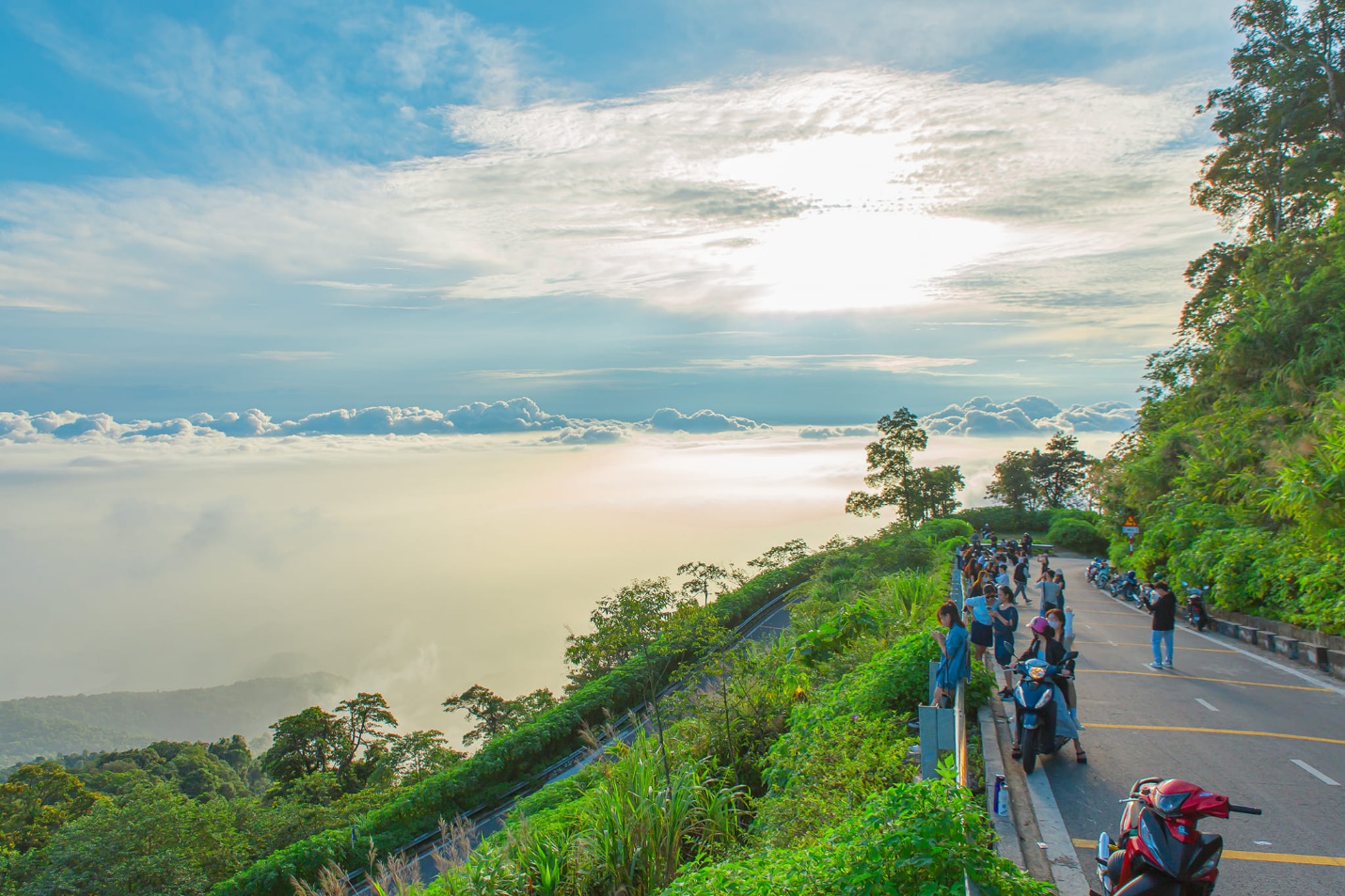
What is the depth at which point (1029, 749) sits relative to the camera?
322 inches

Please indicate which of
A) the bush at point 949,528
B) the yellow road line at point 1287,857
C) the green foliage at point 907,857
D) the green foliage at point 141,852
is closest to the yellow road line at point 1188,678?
the yellow road line at point 1287,857

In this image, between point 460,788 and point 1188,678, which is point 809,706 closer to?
point 1188,678

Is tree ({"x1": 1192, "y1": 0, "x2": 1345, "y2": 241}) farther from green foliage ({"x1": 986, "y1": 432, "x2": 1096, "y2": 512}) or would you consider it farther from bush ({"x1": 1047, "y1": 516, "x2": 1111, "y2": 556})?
green foliage ({"x1": 986, "y1": 432, "x2": 1096, "y2": 512})

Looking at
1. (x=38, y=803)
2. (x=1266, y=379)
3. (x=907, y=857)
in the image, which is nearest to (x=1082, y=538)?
(x=1266, y=379)

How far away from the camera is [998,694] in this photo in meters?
10.4

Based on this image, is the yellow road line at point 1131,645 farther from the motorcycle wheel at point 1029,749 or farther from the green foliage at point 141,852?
the green foliage at point 141,852

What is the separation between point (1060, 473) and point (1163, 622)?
66.1 metres

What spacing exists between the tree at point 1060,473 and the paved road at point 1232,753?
62.8 m

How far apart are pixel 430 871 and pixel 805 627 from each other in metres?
10.4

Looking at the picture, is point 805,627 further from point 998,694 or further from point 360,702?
point 360,702

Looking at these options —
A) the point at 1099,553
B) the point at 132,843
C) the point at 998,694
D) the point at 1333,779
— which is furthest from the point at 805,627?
the point at 1099,553

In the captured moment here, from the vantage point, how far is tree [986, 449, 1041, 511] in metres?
A: 72.1

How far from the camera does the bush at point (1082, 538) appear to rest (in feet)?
168

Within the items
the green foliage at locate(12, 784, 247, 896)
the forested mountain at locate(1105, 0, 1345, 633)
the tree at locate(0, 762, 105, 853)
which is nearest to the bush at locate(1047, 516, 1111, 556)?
the forested mountain at locate(1105, 0, 1345, 633)
